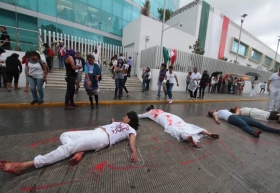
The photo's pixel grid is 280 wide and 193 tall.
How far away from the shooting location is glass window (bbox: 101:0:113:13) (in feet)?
59.6

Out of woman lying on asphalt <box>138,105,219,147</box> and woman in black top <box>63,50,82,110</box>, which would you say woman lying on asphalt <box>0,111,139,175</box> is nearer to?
woman lying on asphalt <box>138,105,219,147</box>

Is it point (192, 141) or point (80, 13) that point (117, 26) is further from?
point (192, 141)

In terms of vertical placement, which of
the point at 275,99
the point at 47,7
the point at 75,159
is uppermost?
the point at 47,7

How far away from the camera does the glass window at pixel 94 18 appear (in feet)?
57.3

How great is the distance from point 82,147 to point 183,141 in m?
2.02

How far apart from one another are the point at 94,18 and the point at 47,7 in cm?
481

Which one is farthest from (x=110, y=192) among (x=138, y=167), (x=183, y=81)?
(x=183, y=81)

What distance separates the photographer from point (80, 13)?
55.1 ft

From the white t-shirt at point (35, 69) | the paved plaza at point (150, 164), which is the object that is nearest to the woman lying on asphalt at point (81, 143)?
the paved plaza at point (150, 164)

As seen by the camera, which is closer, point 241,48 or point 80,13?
point 80,13

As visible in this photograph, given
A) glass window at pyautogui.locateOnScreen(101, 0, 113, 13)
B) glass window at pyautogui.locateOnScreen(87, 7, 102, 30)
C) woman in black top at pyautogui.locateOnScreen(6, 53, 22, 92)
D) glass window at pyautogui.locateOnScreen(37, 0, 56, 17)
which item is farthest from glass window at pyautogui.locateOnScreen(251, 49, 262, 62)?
woman in black top at pyautogui.locateOnScreen(6, 53, 22, 92)

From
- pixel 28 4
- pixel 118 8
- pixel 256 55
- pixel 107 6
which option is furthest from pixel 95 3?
pixel 256 55

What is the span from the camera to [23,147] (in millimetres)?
2596

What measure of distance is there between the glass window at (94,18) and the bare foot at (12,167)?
61.3ft
